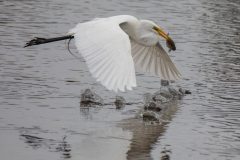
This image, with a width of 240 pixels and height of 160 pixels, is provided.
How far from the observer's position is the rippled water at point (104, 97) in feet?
28.8

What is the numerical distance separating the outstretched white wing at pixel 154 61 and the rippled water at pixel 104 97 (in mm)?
463

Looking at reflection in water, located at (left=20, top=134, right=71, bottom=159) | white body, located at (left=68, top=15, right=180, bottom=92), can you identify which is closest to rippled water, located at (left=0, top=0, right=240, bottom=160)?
reflection in water, located at (left=20, top=134, right=71, bottom=159)

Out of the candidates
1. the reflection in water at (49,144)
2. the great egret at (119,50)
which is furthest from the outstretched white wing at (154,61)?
the reflection in water at (49,144)

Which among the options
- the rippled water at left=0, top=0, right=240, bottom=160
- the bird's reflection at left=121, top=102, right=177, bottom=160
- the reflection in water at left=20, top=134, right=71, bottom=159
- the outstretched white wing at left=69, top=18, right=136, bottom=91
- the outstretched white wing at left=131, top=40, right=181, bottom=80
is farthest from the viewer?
the outstretched white wing at left=131, top=40, right=181, bottom=80

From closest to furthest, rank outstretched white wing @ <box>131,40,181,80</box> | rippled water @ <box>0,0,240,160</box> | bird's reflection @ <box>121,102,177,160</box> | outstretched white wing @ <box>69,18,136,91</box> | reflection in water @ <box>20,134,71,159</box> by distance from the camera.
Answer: outstretched white wing @ <box>69,18,136,91</box>
reflection in water @ <box>20,134,71,159</box>
bird's reflection @ <box>121,102,177,160</box>
rippled water @ <box>0,0,240,160</box>
outstretched white wing @ <box>131,40,181,80</box>

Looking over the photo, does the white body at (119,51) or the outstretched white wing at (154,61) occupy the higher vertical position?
the white body at (119,51)

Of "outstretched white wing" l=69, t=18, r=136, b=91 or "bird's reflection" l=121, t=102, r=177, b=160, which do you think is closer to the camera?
"outstretched white wing" l=69, t=18, r=136, b=91

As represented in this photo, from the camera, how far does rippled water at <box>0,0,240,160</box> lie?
8.78 meters

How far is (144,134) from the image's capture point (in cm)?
948

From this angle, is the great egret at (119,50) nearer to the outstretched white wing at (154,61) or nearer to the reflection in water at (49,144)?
the outstretched white wing at (154,61)

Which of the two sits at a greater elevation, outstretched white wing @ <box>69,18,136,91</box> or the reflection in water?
outstretched white wing @ <box>69,18,136,91</box>

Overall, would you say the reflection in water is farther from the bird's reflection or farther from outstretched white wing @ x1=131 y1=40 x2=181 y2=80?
outstretched white wing @ x1=131 y1=40 x2=181 y2=80

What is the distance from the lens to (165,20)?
57.9ft

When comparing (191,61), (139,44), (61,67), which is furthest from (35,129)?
(191,61)
